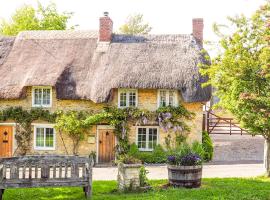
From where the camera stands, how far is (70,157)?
1281cm

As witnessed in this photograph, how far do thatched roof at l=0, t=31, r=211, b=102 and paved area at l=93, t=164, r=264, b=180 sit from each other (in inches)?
159

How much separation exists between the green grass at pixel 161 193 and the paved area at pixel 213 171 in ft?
11.4

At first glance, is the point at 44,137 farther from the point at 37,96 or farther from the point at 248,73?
the point at 248,73

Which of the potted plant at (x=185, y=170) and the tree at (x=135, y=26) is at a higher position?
the tree at (x=135, y=26)

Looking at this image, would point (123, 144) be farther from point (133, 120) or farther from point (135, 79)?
point (135, 79)

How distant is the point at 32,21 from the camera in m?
40.8

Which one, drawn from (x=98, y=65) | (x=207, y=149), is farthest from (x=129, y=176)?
(x=98, y=65)

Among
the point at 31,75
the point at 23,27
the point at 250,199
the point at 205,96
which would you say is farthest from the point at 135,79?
the point at 23,27

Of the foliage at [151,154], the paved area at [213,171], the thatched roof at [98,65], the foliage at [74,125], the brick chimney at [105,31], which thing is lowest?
the paved area at [213,171]

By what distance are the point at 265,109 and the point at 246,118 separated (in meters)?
0.82

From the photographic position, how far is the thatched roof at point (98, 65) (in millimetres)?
23125

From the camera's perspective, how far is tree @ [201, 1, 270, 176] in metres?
15.8

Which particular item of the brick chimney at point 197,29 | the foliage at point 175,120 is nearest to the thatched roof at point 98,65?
the foliage at point 175,120

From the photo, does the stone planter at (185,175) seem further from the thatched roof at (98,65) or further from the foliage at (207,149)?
the foliage at (207,149)
